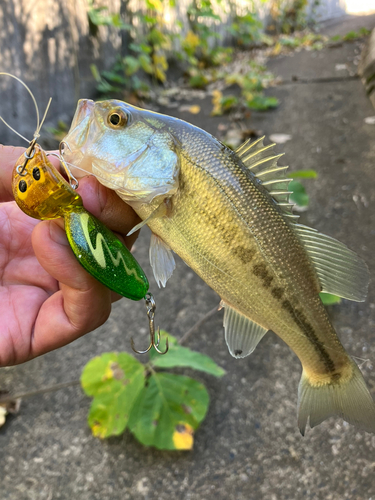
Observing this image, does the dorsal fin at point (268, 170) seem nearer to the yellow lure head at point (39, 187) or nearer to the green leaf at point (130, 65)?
the yellow lure head at point (39, 187)

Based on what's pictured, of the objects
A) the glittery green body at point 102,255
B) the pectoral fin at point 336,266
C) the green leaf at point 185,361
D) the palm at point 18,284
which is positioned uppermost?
the glittery green body at point 102,255

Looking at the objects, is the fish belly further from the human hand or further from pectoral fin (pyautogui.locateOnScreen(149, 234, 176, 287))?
the human hand

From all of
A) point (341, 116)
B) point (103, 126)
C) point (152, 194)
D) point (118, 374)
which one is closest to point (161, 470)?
point (118, 374)

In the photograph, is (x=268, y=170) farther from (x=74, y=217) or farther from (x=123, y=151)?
(x=74, y=217)

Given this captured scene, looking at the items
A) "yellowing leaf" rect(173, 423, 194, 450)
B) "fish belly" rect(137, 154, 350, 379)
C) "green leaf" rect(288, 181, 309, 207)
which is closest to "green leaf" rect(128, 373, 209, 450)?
"yellowing leaf" rect(173, 423, 194, 450)

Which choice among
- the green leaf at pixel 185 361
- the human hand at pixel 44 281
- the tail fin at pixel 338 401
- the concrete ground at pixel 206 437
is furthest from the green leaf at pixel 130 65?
the tail fin at pixel 338 401

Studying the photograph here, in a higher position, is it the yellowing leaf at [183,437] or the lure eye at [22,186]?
the lure eye at [22,186]
